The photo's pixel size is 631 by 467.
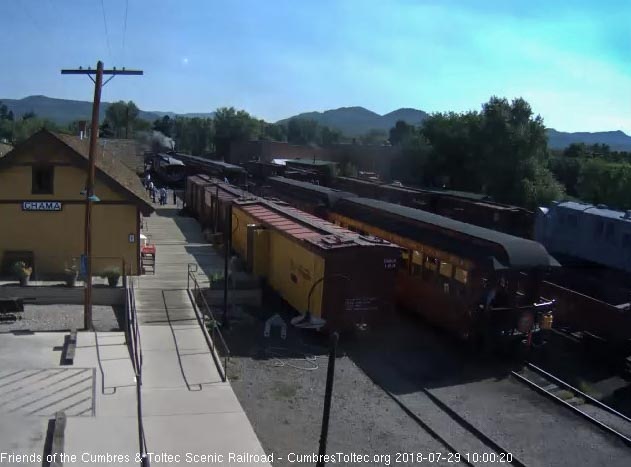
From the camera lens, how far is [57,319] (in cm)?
1755

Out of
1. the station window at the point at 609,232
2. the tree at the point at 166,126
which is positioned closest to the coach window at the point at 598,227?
the station window at the point at 609,232

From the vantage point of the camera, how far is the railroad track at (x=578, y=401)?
1239 cm

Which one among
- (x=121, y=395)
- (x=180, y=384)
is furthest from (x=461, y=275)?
(x=121, y=395)

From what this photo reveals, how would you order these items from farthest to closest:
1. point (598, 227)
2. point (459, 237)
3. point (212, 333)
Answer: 1. point (598, 227)
2. point (459, 237)
3. point (212, 333)

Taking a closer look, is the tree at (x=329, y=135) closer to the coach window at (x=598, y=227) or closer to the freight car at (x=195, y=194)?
the freight car at (x=195, y=194)

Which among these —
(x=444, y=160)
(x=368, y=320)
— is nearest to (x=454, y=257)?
(x=368, y=320)

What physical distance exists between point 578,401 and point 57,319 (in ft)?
46.1

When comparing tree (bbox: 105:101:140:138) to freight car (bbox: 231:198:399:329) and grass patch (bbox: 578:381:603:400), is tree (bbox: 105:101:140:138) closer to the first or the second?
freight car (bbox: 231:198:399:329)

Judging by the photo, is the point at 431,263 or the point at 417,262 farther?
the point at 417,262

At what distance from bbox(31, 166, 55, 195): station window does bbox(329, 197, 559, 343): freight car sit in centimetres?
1264

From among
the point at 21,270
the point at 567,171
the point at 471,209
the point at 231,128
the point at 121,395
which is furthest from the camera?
the point at 231,128

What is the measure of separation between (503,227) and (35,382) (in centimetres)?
2022

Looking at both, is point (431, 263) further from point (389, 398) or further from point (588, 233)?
point (588, 233)

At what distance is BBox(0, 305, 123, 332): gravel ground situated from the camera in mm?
16719
